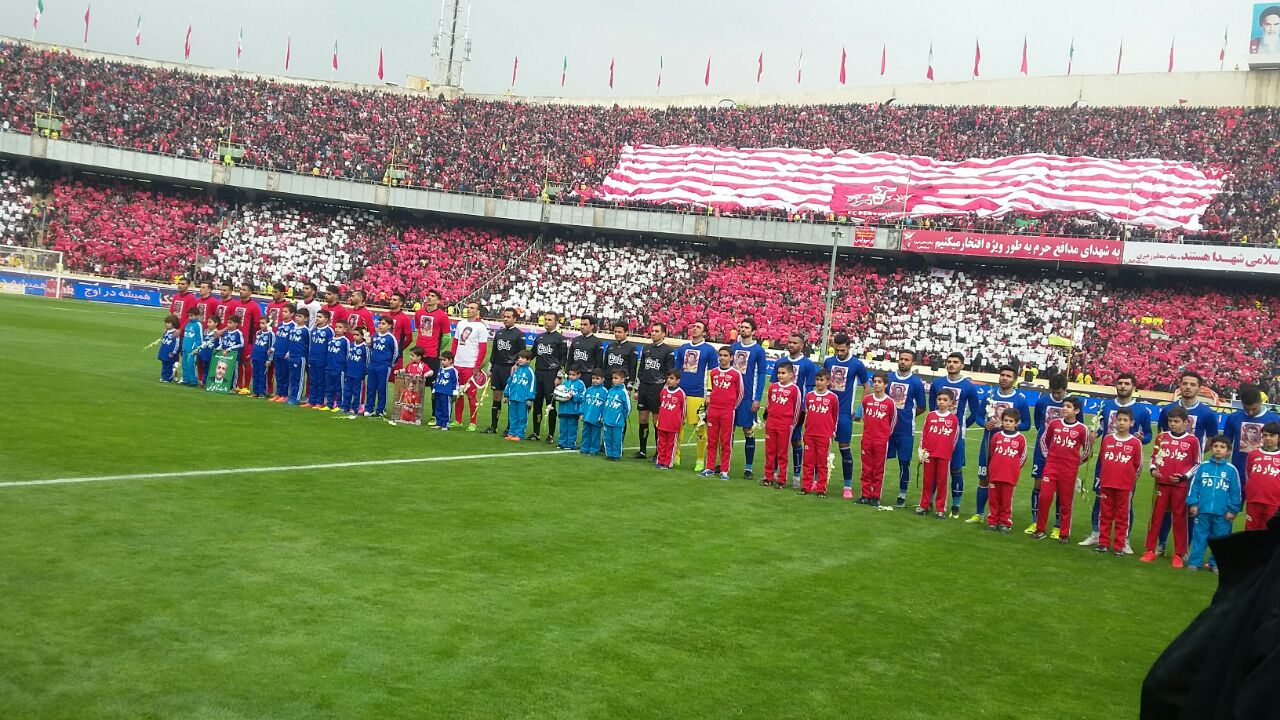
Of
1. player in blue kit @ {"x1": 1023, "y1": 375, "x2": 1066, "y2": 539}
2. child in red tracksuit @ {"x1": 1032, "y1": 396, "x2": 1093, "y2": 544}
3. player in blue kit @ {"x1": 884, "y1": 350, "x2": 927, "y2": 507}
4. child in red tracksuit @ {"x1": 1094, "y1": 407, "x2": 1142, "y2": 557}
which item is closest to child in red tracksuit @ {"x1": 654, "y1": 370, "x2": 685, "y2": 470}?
player in blue kit @ {"x1": 884, "y1": 350, "x2": 927, "y2": 507}

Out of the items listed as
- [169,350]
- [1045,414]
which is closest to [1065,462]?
[1045,414]

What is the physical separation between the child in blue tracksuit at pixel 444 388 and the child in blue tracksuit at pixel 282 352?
3441mm

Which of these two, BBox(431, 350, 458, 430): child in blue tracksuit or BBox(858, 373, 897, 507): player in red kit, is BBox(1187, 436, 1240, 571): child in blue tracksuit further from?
BBox(431, 350, 458, 430): child in blue tracksuit

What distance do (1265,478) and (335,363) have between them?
14682mm

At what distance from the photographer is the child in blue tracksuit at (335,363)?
762 inches

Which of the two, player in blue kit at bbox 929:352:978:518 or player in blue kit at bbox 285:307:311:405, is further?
player in blue kit at bbox 285:307:311:405

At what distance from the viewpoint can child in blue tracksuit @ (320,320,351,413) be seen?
1936cm

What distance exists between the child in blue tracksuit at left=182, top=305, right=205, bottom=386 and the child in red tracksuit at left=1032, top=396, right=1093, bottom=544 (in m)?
15.9

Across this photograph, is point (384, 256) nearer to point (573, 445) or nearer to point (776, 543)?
point (573, 445)

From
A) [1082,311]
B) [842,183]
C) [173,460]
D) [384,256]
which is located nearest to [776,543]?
[173,460]

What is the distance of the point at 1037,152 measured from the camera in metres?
48.9

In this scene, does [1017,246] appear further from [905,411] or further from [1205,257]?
[905,411]

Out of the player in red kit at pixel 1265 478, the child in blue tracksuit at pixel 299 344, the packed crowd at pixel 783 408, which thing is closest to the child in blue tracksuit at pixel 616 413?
the packed crowd at pixel 783 408

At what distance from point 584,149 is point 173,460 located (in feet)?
156
